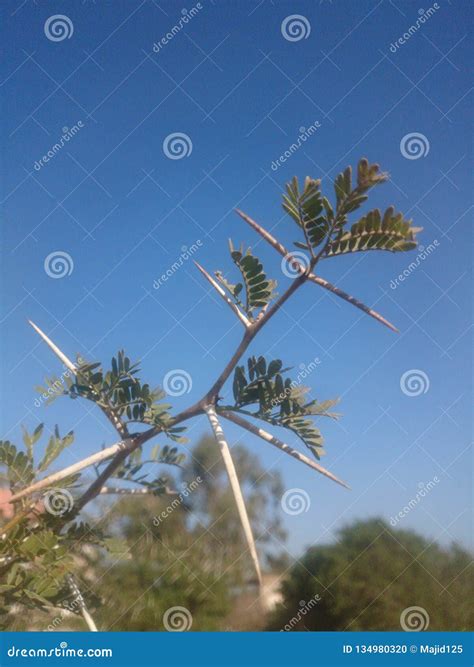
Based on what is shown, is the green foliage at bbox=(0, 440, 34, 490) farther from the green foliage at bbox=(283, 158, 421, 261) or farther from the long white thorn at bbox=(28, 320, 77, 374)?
the green foliage at bbox=(283, 158, 421, 261)

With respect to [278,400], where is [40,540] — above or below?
below

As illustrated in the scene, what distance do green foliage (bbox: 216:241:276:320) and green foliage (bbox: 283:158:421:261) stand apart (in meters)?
0.25

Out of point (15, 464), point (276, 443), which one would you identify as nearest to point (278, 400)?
point (276, 443)

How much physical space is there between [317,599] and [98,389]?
1487 millimetres

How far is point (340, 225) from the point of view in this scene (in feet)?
4.42

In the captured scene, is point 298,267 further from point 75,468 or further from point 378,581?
point 378,581

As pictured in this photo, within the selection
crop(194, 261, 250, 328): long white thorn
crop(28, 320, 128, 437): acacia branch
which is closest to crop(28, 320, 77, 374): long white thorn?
crop(28, 320, 128, 437): acacia branch

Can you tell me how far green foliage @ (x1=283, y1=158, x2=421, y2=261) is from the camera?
133cm

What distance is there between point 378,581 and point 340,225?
2.12 meters

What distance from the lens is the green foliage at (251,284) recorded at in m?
1.61

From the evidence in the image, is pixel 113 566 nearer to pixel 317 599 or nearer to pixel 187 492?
pixel 187 492

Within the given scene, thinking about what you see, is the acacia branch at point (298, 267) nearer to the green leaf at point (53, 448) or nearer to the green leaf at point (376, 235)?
the green leaf at point (376, 235)

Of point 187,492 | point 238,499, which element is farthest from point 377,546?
point 238,499

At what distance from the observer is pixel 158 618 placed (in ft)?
7.45
